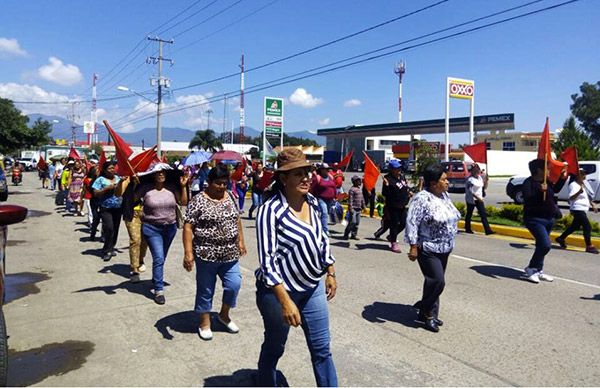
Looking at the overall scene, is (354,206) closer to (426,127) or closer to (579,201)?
(579,201)

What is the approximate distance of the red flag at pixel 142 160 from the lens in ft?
23.1

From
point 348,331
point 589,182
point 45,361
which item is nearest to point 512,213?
point 589,182

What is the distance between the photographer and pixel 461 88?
36.2 m

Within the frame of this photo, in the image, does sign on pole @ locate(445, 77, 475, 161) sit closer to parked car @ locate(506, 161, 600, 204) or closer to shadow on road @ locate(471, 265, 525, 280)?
parked car @ locate(506, 161, 600, 204)

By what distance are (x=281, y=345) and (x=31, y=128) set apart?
2915cm

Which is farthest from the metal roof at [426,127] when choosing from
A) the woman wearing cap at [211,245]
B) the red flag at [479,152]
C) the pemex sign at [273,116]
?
the woman wearing cap at [211,245]

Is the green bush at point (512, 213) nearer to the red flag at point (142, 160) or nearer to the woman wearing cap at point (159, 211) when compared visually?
the red flag at point (142, 160)

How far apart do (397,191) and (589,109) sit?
79.0 meters

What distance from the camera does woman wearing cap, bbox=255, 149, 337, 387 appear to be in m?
2.98

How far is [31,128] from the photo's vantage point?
27703 millimetres

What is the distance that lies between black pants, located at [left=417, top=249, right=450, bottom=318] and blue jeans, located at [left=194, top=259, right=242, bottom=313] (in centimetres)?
190

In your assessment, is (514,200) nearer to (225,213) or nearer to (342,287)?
(342,287)

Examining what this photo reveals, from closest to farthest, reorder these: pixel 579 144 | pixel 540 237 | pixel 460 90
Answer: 1. pixel 540 237
2. pixel 579 144
3. pixel 460 90

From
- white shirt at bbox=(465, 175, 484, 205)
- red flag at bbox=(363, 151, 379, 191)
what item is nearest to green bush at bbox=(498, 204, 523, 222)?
white shirt at bbox=(465, 175, 484, 205)
